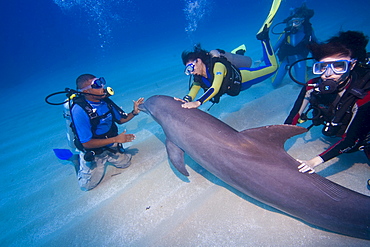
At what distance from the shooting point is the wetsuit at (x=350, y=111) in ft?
7.54

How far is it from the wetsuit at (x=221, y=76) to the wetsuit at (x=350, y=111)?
2045 mm

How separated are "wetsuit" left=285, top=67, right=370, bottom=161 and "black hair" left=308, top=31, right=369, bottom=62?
280 millimetres

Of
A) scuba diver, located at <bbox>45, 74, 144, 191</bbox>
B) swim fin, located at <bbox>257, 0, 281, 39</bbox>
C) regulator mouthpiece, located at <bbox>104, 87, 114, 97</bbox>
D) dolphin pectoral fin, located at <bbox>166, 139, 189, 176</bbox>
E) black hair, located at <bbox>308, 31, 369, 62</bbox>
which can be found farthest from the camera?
swim fin, located at <bbox>257, 0, 281, 39</bbox>

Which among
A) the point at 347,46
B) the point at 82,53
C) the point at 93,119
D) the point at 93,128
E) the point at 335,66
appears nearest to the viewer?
the point at 347,46

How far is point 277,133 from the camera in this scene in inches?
97.9

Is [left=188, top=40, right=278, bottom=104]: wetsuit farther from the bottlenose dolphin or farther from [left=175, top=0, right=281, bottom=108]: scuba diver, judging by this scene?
the bottlenose dolphin

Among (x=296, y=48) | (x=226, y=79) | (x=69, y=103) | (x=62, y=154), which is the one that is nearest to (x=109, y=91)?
(x=69, y=103)

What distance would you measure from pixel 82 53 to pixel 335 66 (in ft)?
264

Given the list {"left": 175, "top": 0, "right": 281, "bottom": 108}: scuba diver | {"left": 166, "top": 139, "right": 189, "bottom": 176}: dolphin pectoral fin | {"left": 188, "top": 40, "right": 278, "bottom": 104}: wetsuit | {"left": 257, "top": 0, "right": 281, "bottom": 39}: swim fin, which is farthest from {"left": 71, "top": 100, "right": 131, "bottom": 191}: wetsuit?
{"left": 257, "top": 0, "right": 281, "bottom": 39}: swim fin

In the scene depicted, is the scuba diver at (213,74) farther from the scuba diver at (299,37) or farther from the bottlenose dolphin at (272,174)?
the scuba diver at (299,37)

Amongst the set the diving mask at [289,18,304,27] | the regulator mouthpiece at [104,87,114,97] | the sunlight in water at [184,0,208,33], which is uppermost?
the sunlight in water at [184,0,208,33]

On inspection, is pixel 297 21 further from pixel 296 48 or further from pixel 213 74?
pixel 213 74

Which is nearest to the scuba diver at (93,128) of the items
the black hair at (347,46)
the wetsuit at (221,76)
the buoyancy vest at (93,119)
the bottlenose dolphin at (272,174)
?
the buoyancy vest at (93,119)

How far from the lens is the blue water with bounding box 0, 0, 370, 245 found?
6445 millimetres
